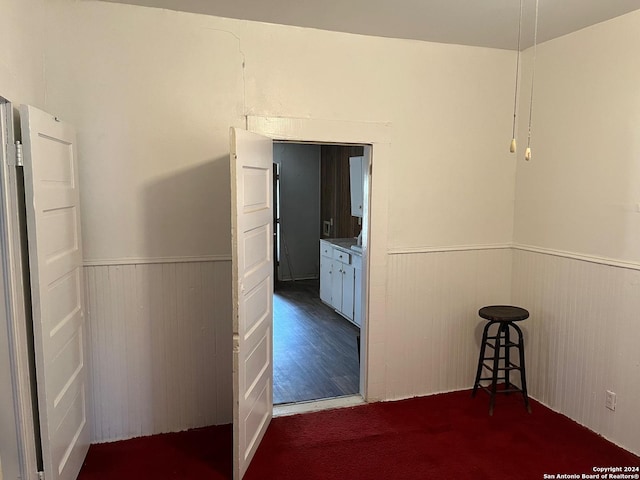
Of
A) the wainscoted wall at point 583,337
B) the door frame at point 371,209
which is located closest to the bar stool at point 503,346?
the wainscoted wall at point 583,337

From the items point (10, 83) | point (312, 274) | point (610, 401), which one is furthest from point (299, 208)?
point (10, 83)

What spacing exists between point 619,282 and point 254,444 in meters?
2.25

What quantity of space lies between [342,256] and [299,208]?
2.50m

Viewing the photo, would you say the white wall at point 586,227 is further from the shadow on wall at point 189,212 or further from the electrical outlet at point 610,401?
the shadow on wall at point 189,212

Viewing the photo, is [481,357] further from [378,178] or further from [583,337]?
[378,178]

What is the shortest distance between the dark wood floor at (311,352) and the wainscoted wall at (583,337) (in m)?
1.35

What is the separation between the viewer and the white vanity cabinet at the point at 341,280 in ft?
16.4

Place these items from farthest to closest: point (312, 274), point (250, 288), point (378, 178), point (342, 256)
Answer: point (312, 274) → point (342, 256) → point (378, 178) → point (250, 288)

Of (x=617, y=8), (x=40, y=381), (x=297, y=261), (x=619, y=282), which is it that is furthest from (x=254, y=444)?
(x=297, y=261)

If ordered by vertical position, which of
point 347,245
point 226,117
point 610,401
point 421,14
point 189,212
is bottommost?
point 610,401

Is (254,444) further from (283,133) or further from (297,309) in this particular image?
(297,309)

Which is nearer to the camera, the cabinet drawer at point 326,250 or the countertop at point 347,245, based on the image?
the countertop at point 347,245

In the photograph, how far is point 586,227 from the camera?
2.89 metres

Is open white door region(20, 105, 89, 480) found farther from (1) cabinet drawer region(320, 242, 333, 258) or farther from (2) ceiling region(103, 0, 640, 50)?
(1) cabinet drawer region(320, 242, 333, 258)
